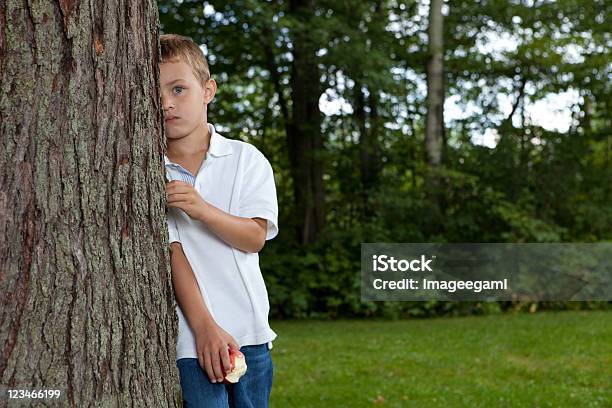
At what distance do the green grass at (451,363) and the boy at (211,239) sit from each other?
4160 millimetres

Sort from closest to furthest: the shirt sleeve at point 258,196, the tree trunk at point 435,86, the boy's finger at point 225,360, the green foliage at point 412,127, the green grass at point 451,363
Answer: the boy's finger at point 225,360, the shirt sleeve at point 258,196, the green grass at point 451,363, the green foliage at point 412,127, the tree trunk at point 435,86

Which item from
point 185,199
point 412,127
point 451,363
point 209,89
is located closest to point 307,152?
point 412,127

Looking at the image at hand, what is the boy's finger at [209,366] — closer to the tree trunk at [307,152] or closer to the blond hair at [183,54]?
the blond hair at [183,54]

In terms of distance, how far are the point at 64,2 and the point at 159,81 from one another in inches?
13.5

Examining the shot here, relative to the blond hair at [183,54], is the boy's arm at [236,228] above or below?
below

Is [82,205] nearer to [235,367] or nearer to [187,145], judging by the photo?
[187,145]

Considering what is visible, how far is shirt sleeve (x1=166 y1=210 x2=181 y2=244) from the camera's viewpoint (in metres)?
2.46

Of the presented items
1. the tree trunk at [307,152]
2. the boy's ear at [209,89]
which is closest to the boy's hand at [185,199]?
the boy's ear at [209,89]

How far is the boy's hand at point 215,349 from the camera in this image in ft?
7.71

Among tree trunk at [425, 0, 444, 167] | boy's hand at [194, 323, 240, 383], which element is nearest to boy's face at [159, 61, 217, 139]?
boy's hand at [194, 323, 240, 383]

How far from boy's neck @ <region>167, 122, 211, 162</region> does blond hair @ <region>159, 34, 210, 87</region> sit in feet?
0.49

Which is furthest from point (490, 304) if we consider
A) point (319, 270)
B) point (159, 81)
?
point (159, 81)

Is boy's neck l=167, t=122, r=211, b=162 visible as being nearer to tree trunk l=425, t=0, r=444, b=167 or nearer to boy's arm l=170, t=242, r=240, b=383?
boy's arm l=170, t=242, r=240, b=383

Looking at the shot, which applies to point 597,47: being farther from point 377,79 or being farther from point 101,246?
point 101,246
